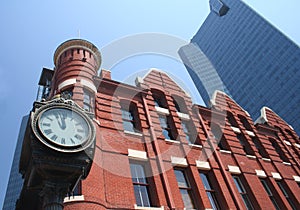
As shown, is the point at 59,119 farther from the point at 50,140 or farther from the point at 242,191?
the point at 242,191

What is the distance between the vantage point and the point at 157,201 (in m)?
12.0

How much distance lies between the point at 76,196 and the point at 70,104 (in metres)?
3.83

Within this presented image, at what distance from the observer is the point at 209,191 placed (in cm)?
1452

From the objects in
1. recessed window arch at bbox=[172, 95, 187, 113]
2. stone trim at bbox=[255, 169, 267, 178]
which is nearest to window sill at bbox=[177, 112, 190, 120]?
recessed window arch at bbox=[172, 95, 187, 113]

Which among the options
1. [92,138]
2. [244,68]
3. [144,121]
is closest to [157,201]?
[144,121]

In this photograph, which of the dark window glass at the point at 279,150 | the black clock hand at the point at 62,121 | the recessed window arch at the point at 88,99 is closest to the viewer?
the black clock hand at the point at 62,121

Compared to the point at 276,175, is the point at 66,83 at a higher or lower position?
higher

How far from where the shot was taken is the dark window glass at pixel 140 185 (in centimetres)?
1200

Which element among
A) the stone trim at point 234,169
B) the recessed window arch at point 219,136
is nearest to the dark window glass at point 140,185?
the stone trim at point 234,169

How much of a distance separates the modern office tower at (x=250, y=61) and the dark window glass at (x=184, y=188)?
61.0 m

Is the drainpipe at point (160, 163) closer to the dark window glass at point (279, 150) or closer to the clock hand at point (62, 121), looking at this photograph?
the clock hand at point (62, 121)

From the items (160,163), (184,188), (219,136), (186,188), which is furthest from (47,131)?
(219,136)

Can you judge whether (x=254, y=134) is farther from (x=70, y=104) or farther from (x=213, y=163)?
(x=70, y=104)

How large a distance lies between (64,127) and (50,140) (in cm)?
64
